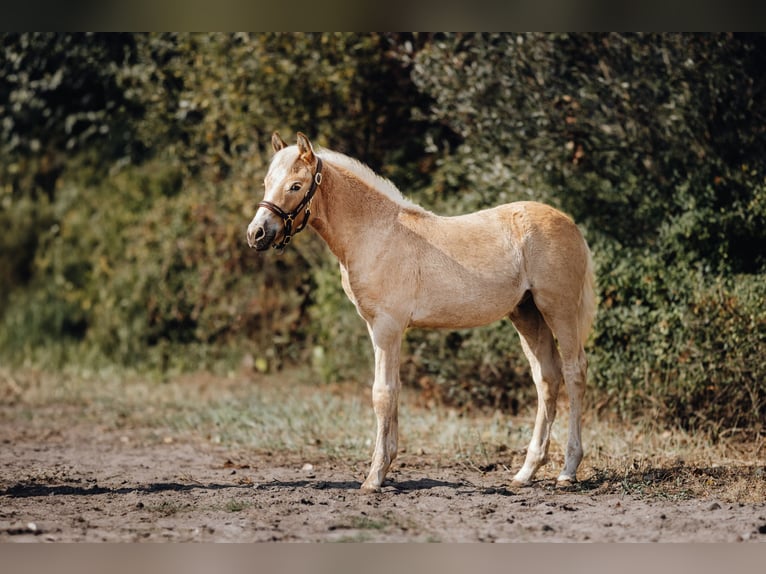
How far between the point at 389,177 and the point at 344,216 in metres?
5.11

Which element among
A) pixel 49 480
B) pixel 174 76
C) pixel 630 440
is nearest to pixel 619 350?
pixel 630 440

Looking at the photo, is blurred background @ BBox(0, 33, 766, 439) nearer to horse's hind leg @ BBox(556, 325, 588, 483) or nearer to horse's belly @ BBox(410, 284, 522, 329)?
horse's hind leg @ BBox(556, 325, 588, 483)

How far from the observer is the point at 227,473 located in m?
7.66

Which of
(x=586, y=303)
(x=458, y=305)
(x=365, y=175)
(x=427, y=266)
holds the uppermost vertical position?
(x=365, y=175)

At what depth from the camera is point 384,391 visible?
656cm

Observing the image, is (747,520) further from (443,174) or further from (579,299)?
(443,174)

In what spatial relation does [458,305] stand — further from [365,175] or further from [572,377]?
[365,175]

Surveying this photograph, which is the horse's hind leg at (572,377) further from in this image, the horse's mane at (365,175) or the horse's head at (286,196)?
the horse's head at (286,196)

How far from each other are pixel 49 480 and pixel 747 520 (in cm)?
507

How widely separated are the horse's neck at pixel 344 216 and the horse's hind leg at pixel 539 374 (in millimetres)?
1354

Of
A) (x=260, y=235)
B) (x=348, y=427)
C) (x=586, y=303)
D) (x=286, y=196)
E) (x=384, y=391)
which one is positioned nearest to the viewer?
(x=260, y=235)

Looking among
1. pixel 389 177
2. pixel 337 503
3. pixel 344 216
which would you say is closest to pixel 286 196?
pixel 344 216

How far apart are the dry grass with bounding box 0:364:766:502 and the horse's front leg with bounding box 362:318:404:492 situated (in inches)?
48.0
